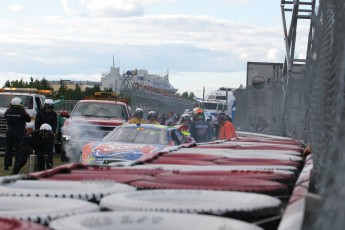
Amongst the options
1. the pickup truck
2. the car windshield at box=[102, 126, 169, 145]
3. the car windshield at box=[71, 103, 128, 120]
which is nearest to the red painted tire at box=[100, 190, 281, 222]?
the car windshield at box=[102, 126, 169, 145]

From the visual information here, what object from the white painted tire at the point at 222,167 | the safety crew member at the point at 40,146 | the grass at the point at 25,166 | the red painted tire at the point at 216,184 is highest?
the red painted tire at the point at 216,184

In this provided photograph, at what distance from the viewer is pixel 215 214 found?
352 centimetres

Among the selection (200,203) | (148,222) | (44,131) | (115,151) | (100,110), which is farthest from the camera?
(100,110)

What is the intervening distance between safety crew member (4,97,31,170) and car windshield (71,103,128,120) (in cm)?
461

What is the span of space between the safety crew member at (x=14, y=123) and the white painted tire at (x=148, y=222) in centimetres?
1485

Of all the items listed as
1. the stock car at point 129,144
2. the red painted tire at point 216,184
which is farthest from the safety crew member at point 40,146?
the red painted tire at point 216,184

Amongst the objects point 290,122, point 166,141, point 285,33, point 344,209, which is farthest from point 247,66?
point 344,209

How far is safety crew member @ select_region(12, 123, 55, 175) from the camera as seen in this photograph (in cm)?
1520

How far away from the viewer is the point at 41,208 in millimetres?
3652

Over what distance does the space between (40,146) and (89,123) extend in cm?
681

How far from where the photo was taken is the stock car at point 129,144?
42.6 ft

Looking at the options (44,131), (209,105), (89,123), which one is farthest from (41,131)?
(209,105)

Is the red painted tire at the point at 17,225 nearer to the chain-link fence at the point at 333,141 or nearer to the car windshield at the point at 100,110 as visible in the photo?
the chain-link fence at the point at 333,141

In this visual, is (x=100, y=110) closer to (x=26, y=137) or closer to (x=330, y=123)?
(x=26, y=137)
